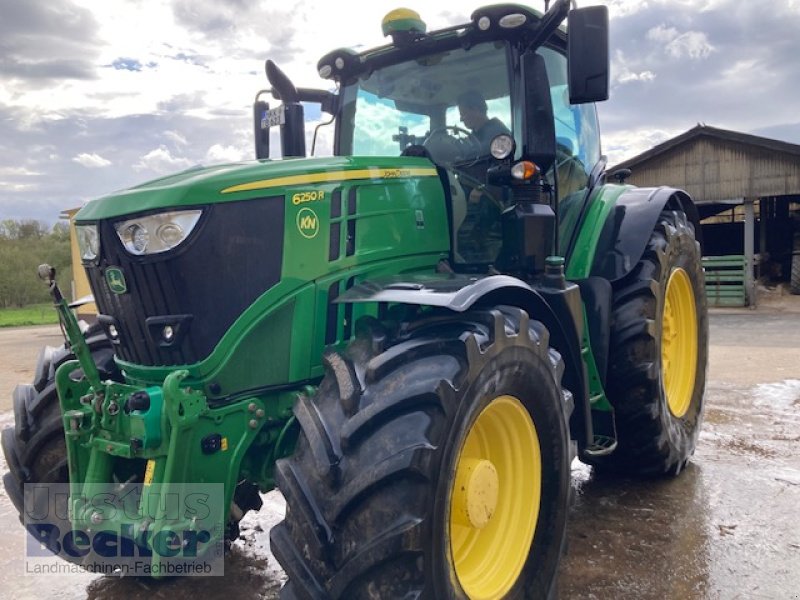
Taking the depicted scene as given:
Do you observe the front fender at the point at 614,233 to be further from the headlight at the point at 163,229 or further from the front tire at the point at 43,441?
the front tire at the point at 43,441

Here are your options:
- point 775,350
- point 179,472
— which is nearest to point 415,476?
point 179,472

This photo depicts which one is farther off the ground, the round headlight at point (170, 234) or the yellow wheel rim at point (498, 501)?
the round headlight at point (170, 234)

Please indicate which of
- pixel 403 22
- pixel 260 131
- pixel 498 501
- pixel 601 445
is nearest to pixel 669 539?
pixel 601 445

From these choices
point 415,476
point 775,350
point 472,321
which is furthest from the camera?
point 775,350

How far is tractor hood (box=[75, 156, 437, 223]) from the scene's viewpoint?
247cm

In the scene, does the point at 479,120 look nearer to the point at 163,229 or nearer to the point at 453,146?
the point at 453,146

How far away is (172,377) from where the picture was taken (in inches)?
91.7

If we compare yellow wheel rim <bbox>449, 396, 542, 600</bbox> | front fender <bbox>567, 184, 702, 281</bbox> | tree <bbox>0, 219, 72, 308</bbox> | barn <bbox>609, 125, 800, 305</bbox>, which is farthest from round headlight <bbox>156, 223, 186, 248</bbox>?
tree <bbox>0, 219, 72, 308</bbox>

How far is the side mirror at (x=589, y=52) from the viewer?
294cm

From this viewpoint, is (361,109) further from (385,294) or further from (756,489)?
(756,489)

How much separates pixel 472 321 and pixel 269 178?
37.6 inches

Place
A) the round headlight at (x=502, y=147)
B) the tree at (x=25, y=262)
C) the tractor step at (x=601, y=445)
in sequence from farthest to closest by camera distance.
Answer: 1. the tree at (x=25, y=262)
2. the tractor step at (x=601, y=445)
3. the round headlight at (x=502, y=147)

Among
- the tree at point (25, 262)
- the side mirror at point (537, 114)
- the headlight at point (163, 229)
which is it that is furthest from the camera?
the tree at point (25, 262)

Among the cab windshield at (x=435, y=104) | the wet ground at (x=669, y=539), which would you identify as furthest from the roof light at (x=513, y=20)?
the wet ground at (x=669, y=539)
